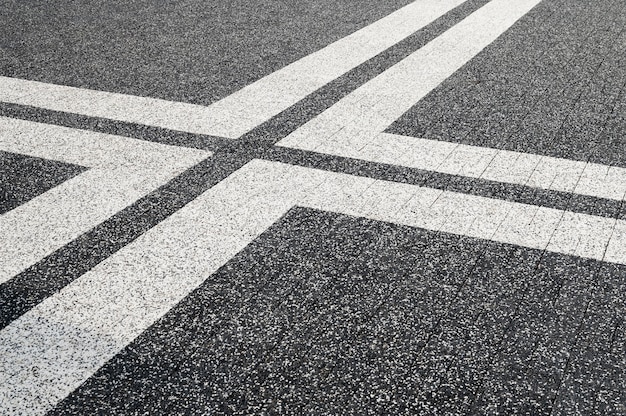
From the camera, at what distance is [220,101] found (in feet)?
13.4

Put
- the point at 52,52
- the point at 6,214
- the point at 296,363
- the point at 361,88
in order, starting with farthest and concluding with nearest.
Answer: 1. the point at 52,52
2. the point at 361,88
3. the point at 6,214
4. the point at 296,363

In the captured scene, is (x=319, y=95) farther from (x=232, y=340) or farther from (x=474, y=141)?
(x=232, y=340)

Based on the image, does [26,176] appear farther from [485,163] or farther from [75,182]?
[485,163]

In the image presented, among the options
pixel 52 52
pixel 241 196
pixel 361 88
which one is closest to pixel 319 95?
pixel 361 88

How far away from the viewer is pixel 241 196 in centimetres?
303

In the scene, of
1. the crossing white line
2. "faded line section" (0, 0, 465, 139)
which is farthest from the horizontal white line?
"faded line section" (0, 0, 465, 139)

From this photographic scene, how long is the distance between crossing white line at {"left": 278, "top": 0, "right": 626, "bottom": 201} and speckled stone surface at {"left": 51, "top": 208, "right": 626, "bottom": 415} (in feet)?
2.02

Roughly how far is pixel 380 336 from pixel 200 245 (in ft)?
2.56

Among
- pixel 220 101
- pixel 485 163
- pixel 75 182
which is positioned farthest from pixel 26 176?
pixel 485 163

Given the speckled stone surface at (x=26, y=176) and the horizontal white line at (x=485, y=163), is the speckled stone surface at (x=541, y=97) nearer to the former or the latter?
the horizontal white line at (x=485, y=163)

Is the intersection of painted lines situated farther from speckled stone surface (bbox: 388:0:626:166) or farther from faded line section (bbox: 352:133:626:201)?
speckled stone surface (bbox: 388:0:626:166)

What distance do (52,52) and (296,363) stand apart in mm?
3603

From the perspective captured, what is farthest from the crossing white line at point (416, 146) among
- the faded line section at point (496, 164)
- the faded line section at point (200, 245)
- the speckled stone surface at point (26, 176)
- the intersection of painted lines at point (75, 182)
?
the speckled stone surface at point (26, 176)

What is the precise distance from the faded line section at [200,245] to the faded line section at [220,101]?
1.88 ft
